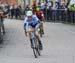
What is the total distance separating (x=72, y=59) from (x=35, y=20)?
2.10m

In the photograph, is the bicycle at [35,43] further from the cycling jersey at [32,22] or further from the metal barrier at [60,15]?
the metal barrier at [60,15]

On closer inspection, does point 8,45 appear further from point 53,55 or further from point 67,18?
point 67,18

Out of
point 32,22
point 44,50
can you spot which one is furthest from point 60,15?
point 32,22

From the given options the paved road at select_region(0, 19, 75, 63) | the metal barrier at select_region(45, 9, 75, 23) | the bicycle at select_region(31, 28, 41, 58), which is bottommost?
the metal barrier at select_region(45, 9, 75, 23)

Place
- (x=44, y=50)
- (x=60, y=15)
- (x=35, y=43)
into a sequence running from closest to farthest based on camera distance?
1. (x=35, y=43)
2. (x=44, y=50)
3. (x=60, y=15)

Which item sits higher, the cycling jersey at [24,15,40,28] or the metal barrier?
the cycling jersey at [24,15,40,28]

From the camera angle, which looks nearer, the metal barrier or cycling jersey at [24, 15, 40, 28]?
cycling jersey at [24, 15, 40, 28]

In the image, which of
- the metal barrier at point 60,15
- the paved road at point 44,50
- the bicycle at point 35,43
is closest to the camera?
the paved road at point 44,50

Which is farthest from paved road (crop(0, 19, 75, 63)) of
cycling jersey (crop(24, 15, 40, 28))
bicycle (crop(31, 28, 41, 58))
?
cycling jersey (crop(24, 15, 40, 28))

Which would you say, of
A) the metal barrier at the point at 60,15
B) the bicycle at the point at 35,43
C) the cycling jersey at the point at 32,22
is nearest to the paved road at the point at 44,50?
the bicycle at the point at 35,43

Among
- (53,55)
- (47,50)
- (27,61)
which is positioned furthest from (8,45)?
(27,61)

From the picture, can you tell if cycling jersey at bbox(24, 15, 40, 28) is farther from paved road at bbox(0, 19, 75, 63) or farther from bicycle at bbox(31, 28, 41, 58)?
paved road at bbox(0, 19, 75, 63)

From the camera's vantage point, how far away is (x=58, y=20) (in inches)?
1704

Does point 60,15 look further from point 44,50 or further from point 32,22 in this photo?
point 32,22
